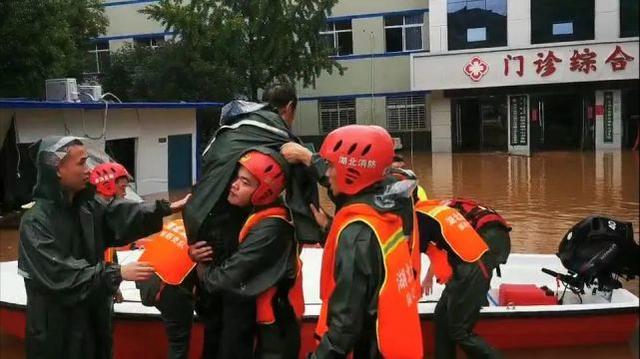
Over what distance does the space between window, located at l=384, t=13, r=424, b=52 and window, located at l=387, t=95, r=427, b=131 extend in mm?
2085

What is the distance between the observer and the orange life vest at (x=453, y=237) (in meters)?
4.25

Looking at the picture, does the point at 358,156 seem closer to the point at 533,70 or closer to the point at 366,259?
the point at 366,259

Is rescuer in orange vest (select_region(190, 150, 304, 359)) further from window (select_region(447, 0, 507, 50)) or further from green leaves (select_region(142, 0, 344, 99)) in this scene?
window (select_region(447, 0, 507, 50))

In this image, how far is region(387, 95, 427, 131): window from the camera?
92.5ft

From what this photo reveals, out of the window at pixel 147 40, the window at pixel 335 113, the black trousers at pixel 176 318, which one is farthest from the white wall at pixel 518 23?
the black trousers at pixel 176 318

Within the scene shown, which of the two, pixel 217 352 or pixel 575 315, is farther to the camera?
pixel 575 315

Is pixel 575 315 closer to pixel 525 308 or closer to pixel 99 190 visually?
pixel 525 308

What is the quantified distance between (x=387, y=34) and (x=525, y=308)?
80.1ft

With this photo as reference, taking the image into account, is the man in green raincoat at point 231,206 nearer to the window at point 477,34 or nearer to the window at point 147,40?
the window at point 477,34

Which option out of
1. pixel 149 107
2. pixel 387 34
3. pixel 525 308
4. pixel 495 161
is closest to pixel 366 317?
pixel 525 308

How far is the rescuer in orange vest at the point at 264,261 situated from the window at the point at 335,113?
2599 centimetres

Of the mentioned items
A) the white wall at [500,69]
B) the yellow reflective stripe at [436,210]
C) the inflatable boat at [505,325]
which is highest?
the white wall at [500,69]

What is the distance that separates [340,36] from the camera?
29.1 metres

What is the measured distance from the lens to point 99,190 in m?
4.48
